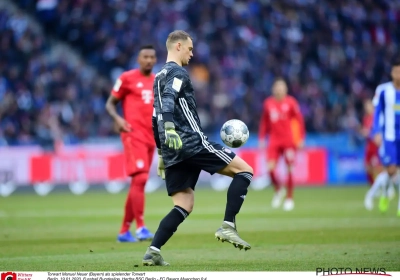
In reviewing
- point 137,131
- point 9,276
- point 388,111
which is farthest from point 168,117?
point 388,111

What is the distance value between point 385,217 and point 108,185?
12719 mm

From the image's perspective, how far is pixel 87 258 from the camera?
8.75 m

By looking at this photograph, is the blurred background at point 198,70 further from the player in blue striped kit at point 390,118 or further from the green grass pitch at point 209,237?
the player in blue striped kit at point 390,118

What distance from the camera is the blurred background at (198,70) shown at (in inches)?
993

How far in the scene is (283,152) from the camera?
61.1ft

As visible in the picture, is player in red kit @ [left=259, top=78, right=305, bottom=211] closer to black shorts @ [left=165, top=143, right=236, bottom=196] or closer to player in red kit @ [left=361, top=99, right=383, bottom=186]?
player in red kit @ [left=361, top=99, right=383, bottom=186]

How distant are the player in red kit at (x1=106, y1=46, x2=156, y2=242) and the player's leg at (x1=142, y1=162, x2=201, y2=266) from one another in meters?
3.04

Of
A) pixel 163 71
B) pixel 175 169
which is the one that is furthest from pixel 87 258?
pixel 163 71

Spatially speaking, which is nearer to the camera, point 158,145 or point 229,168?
point 229,168

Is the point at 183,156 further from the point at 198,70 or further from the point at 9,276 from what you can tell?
the point at 198,70

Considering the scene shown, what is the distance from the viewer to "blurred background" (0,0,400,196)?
82.8 ft

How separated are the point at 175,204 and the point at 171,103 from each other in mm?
1080

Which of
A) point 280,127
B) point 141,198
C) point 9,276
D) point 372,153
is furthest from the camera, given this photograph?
point 372,153

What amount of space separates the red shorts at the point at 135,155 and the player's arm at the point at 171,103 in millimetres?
3503
